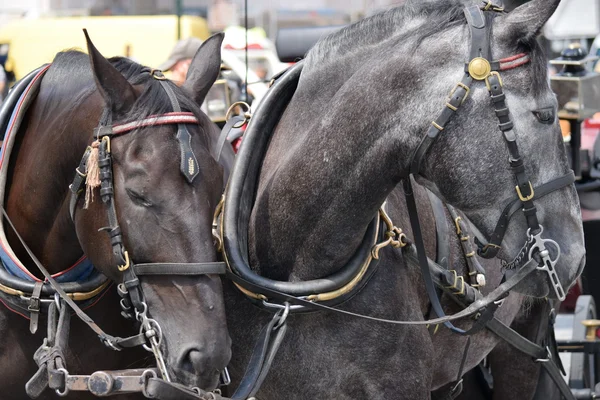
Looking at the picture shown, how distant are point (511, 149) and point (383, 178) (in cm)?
38

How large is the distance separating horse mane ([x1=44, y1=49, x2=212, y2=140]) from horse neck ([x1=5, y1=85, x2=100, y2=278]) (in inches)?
2.5

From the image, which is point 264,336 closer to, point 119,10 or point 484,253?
point 484,253

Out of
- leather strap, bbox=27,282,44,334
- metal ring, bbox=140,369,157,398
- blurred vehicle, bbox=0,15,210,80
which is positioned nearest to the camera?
metal ring, bbox=140,369,157,398

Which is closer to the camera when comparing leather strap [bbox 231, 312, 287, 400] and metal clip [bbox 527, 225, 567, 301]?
metal clip [bbox 527, 225, 567, 301]

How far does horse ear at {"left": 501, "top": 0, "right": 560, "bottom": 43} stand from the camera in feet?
7.80

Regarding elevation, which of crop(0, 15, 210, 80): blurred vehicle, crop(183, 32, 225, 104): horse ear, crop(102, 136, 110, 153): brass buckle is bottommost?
crop(0, 15, 210, 80): blurred vehicle

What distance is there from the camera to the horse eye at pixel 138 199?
8.17ft

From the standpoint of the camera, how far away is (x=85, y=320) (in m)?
2.70

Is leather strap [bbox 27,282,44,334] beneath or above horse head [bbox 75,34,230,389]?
beneath

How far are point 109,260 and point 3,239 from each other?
454 millimetres

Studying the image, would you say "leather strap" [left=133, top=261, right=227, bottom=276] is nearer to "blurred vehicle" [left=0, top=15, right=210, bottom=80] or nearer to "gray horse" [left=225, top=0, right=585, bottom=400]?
"gray horse" [left=225, top=0, right=585, bottom=400]

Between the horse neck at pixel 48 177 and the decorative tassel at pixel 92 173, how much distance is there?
0.13m

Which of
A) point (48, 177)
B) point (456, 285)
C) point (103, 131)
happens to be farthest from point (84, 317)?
point (456, 285)

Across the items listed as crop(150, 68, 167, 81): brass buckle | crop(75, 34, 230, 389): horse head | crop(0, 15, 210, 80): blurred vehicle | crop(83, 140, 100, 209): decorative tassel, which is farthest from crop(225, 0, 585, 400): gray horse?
crop(0, 15, 210, 80): blurred vehicle
